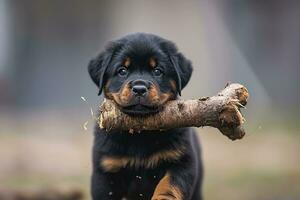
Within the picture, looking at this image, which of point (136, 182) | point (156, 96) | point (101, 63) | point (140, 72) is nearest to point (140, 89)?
point (156, 96)

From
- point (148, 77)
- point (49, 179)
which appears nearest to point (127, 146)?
point (148, 77)

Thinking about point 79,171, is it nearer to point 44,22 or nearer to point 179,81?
point 179,81

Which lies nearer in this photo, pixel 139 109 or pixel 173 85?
pixel 139 109

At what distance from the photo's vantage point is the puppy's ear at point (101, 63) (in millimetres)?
7176

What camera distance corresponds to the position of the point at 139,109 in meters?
6.75

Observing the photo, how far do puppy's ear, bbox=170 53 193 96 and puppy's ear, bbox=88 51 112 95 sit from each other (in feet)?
1.58

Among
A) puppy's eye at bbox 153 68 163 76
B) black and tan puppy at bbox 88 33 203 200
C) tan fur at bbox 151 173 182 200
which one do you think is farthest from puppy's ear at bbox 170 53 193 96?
tan fur at bbox 151 173 182 200

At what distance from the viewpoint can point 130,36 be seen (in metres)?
7.23

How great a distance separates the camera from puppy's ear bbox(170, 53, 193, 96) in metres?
7.12

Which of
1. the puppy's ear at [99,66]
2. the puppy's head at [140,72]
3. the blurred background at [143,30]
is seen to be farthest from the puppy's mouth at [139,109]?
the blurred background at [143,30]

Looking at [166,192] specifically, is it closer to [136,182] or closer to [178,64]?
[136,182]

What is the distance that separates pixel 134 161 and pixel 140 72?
0.64m

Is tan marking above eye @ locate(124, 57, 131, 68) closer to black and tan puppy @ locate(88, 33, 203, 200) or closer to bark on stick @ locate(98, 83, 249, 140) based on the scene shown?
black and tan puppy @ locate(88, 33, 203, 200)

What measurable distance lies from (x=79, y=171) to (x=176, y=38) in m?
7.44
